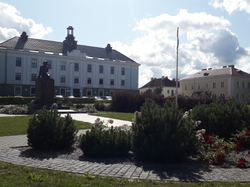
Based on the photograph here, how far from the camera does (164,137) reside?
5.45m

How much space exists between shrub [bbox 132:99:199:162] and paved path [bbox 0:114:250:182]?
0.26m

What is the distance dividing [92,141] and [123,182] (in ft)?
7.55

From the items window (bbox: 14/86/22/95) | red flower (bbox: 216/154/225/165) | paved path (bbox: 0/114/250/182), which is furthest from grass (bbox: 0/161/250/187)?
window (bbox: 14/86/22/95)

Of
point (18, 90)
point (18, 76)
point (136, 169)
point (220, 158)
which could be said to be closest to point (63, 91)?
point (18, 90)

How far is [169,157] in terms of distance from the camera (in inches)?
221

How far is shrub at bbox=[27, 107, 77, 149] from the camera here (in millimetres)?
6840

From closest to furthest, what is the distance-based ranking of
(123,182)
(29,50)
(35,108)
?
(123,182) → (35,108) → (29,50)

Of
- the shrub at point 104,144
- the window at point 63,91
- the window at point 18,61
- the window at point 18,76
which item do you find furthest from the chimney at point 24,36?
the shrub at point 104,144

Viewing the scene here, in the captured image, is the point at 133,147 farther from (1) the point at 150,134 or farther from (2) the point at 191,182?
(2) the point at 191,182

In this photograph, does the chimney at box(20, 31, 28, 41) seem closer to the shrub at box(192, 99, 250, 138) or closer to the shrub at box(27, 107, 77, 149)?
the shrub at box(27, 107, 77, 149)

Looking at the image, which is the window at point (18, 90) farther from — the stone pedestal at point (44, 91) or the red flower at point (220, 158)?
the red flower at point (220, 158)

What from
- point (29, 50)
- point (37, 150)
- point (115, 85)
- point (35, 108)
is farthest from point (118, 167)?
point (115, 85)

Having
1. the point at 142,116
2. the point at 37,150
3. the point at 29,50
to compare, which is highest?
the point at 29,50

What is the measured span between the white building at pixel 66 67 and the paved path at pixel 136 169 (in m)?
44.8
